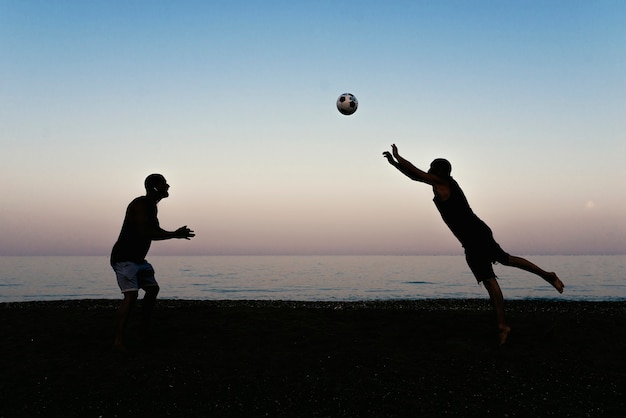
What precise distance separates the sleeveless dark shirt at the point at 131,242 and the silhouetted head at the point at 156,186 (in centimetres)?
18

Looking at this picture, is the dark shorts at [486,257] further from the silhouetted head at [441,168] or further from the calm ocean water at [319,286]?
the calm ocean water at [319,286]

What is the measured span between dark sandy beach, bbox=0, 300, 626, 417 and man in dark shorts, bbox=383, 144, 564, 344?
87 centimetres

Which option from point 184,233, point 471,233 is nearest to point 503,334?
point 471,233

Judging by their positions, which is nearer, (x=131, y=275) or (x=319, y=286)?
(x=131, y=275)

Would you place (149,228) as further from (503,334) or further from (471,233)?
(503,334)

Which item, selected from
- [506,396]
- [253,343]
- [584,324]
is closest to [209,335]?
[253,343]

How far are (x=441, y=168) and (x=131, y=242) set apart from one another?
5.18 meters

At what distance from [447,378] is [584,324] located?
4155 mm

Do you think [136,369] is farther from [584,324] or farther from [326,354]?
[584,324]

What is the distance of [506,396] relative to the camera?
18.7ft

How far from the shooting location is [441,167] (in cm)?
772

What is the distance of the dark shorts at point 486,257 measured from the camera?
762 centimetres

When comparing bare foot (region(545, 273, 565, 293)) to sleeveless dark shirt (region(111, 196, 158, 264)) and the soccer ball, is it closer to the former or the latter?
sleeveless dark shirt (region(111, 196, 158, 264))

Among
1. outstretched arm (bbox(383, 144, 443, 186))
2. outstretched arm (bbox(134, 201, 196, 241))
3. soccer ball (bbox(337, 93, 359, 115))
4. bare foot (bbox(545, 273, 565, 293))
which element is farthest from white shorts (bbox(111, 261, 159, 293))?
soccer ball (bbox(337, 93, 359, 115))
